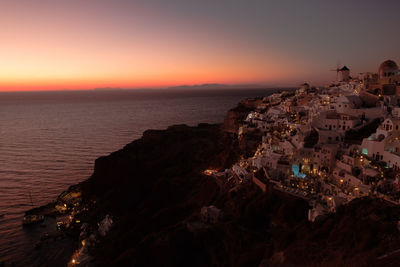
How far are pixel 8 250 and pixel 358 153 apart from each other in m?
48.0

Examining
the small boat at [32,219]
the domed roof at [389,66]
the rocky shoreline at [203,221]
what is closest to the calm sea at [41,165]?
the small boat at [32,219]

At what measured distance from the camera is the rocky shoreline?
19.4 meters

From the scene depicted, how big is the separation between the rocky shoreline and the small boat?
2510 millimetres

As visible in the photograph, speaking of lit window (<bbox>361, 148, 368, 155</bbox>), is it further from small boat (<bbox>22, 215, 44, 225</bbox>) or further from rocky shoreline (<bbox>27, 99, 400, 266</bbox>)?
small boat (<bbox>22, 215, 44, 225</bbox>)

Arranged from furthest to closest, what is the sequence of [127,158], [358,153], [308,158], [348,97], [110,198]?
[127,158]
[110,198]
[348,97]
[308,158]
[358,153]

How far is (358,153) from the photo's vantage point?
28266mm

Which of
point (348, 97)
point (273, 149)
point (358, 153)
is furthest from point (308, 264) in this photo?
point (348, 97)

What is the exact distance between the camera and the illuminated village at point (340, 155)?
24.9 meters

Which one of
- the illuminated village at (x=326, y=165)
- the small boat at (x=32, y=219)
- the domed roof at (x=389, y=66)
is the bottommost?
the small boat at (x=32, y=219)

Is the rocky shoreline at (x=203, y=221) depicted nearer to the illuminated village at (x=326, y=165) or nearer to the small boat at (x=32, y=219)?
the illuminated village at (x=326, y=165)

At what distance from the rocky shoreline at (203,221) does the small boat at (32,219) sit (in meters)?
2.51

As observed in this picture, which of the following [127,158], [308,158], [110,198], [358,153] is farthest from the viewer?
[127,158]

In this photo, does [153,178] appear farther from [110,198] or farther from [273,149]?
[273,149]

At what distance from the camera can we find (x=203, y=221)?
101 feet
